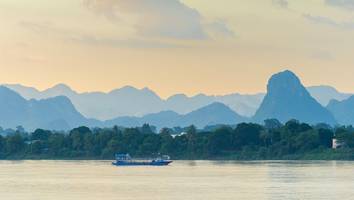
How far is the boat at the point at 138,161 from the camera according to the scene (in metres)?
90.6

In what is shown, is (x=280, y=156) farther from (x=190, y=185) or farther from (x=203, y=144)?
(x=190, y=185)

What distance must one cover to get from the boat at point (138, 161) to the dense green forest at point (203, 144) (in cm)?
412

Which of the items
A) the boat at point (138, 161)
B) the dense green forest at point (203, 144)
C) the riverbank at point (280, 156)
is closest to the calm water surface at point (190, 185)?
the boat at point (138, 161)

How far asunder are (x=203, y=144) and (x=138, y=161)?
23.9 feet

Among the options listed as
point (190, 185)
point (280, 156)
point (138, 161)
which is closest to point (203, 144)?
point (138, 161)

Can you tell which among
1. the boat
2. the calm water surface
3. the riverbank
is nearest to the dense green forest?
the riverbank

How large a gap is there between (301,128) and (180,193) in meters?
52.6

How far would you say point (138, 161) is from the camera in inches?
3799

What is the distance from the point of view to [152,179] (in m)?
65.1

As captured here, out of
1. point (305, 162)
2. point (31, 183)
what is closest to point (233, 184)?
point (31, 183)

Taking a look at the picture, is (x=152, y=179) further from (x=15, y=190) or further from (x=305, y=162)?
(x=305, y=162)

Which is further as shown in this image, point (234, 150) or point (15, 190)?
point (234, 150)

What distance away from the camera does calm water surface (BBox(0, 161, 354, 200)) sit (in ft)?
162

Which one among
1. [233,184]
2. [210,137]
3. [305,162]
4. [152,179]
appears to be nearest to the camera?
[233,184]
